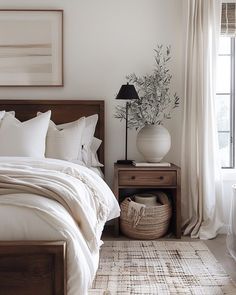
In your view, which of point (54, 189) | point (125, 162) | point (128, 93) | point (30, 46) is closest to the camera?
point (54, 189)

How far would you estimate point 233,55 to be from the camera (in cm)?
435

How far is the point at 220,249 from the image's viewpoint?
11.9 feet

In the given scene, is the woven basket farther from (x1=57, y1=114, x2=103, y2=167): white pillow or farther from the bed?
the bed

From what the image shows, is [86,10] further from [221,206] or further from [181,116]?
[221,206]

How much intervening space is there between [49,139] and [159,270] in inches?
62.4

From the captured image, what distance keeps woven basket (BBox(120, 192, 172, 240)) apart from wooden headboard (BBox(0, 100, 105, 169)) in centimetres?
71

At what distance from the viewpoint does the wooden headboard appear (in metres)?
4.25

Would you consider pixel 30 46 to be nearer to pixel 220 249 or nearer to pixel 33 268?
pixel 220 249

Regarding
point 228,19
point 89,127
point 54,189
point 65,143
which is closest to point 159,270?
point 54,189

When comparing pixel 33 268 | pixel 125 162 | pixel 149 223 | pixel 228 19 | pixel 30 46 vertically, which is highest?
pixel 228 19

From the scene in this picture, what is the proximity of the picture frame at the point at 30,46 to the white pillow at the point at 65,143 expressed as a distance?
0.68m

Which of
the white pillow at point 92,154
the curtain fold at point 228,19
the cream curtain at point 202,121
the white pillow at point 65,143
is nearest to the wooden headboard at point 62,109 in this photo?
the white pillow at point 92,154

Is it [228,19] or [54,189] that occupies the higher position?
[228,19]

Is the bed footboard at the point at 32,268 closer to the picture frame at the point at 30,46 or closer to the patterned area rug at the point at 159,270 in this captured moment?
the patterned area rug at the point at 159,270
